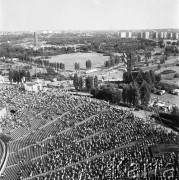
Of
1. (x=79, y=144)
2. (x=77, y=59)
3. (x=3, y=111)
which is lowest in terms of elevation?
(x=79, y=144)

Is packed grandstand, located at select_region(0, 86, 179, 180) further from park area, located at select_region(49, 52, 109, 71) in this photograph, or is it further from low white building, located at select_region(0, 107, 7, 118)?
park area, located at select_region(49, 52, 109, 71)

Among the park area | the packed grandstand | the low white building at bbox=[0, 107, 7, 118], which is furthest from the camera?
the park area

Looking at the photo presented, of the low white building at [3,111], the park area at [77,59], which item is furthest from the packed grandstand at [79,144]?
the park area at [77,59]

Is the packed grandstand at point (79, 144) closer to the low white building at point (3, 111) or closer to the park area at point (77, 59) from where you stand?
the low white building at point (3, 111)

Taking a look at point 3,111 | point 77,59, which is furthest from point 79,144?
point 77,59

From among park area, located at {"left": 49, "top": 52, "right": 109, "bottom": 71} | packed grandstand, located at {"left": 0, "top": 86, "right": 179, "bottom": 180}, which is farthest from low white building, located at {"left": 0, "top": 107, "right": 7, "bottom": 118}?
park area, located at {"left": 49, "top": 52, "right": 109, "bottom": 71}

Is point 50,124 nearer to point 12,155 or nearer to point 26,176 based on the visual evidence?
point 12,155

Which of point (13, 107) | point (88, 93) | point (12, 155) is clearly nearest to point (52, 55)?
point (88, 93)

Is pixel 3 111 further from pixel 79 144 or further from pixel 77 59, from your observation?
pixel 77 59
